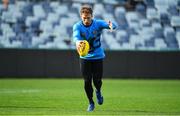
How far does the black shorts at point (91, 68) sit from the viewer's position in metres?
13.3

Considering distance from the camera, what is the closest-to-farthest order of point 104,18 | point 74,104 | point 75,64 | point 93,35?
point 93,35 < point 74,104 < point 75,64 < point 104,18

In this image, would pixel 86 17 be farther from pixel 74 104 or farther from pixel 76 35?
pixel 74 104

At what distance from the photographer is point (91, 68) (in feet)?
43.8

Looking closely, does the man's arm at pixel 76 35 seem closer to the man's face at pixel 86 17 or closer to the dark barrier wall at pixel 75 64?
the man's face at pixel 86 17

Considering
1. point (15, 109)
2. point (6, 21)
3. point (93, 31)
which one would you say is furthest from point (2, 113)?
point (6, 21)

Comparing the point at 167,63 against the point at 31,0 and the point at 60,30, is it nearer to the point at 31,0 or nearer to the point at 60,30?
the point at 60,30

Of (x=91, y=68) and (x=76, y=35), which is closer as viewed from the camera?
(x=76, y=35)

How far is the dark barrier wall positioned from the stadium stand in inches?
31.1

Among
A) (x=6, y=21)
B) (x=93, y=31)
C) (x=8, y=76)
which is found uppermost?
(x=93, y=31)

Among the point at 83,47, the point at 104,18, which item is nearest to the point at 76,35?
the point at 83,47

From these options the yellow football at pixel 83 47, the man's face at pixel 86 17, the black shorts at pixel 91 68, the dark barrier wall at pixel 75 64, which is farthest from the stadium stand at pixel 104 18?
the yellow football at pixel 83 47

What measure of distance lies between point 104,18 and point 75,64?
11.4ft

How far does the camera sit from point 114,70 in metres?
27.9

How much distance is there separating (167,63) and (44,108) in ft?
51.0
